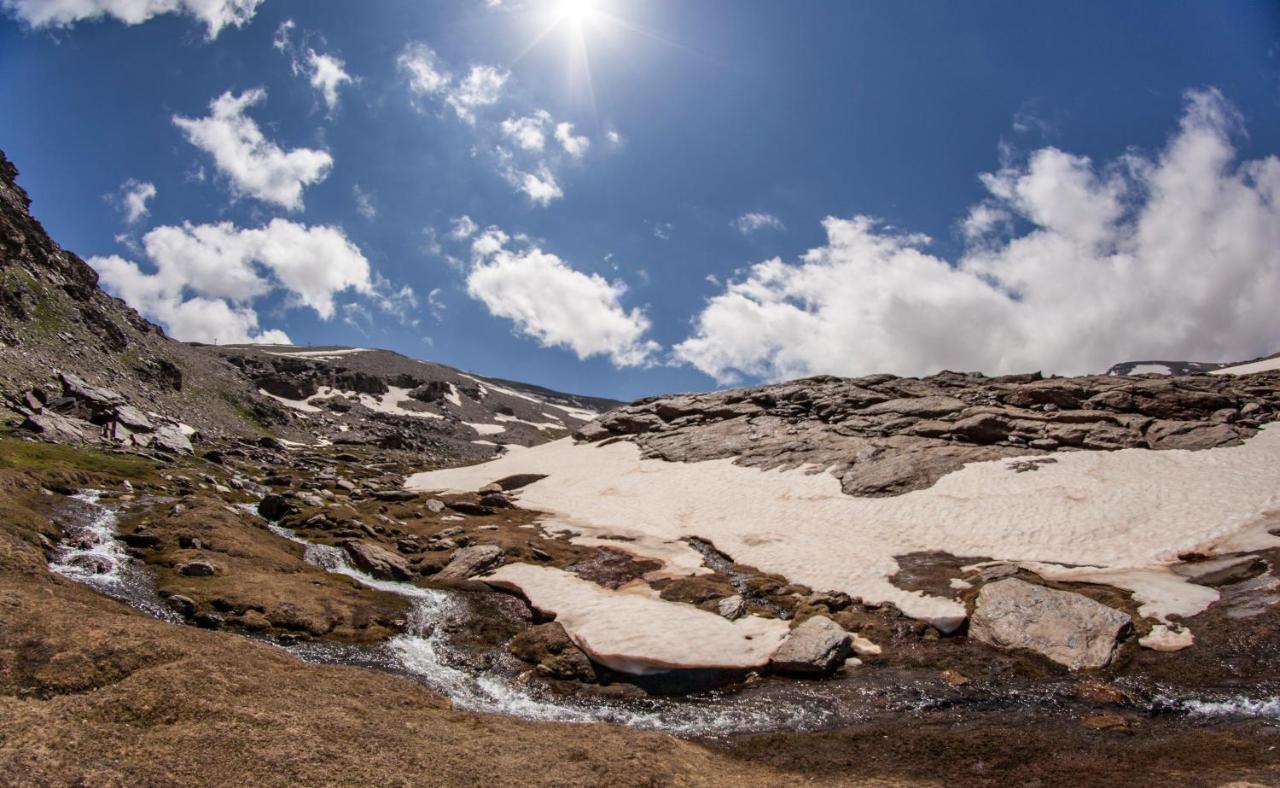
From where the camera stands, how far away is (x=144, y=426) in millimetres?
59250

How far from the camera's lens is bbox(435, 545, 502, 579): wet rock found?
31.5m

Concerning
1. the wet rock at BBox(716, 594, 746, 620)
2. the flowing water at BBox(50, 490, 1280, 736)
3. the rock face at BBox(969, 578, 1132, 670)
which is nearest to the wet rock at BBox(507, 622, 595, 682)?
the flowing water at BBox(50, 490, 1280, 736)

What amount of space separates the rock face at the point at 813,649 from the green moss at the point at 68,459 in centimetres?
4329

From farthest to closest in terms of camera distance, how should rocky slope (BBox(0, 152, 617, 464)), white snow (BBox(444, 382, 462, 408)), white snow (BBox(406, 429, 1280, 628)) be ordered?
white snow (BBox(444, 382, 462, 408)) → rocky slope (BBox(0, 152, 617, 464)) → white snow (BBox(406, 429, 1280, 628))

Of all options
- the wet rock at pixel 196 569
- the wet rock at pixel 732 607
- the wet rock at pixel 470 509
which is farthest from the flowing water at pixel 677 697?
the wet rock at pixel 470 509

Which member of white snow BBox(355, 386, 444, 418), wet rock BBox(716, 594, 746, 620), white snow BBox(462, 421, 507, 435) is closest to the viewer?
wet rock BBox(716, 594, 746, 620)

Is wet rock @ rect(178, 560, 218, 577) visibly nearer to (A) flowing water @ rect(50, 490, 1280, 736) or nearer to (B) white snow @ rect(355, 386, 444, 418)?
(A) flowing water @ rect(50, 490, 1280, 736)

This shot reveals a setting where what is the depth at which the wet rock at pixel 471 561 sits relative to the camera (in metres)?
31.5

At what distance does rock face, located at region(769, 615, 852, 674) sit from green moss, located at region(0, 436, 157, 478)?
43.3m

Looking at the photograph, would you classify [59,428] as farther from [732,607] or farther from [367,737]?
[732,607]

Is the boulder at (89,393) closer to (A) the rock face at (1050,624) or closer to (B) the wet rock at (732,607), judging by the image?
(B) the wet rock at (732,607)

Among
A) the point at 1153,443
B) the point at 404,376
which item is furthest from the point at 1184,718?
the point at 404,376

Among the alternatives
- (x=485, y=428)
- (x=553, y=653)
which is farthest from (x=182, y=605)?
(x=485, y=428)

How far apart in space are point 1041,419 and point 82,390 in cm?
9310
